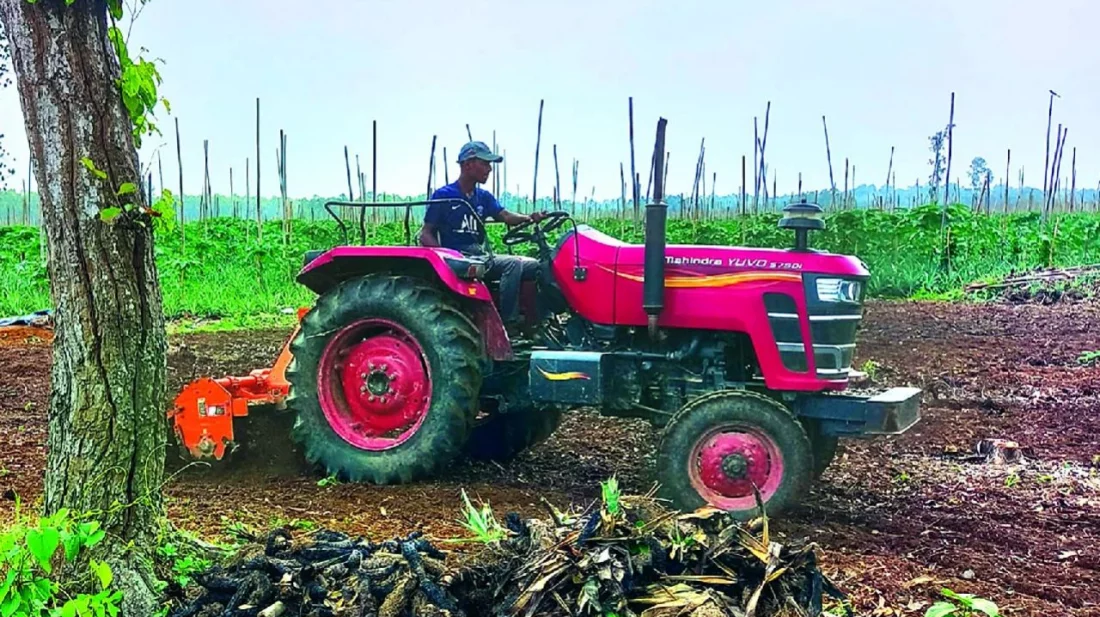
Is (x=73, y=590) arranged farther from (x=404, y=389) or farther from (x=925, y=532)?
(x=925, y=532)

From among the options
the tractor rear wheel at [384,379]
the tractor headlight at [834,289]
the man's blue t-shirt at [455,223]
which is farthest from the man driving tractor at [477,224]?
the tractor headlight at [834,289]

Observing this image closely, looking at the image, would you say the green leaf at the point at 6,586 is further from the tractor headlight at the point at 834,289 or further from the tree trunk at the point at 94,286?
the tractor headlight at the point at 834,289

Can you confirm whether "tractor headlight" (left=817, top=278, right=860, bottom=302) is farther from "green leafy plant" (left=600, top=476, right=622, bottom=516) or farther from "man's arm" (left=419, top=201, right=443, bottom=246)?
"man's arm" (left=419, top=201, right=443, bottom=246)

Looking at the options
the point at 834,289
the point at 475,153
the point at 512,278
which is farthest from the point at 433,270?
the point at 834,289

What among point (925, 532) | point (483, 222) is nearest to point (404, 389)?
point (483, 222)

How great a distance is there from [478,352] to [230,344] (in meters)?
5.62

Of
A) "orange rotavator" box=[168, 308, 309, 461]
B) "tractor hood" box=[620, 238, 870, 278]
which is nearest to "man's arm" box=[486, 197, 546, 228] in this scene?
"tractor hood" box=[620, 238, 870, 278]

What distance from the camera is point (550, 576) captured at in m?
2.90

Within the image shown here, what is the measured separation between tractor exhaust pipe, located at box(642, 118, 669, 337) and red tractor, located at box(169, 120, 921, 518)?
10 millimetres

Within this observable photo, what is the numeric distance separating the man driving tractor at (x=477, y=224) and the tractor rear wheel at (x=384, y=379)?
0.88ft

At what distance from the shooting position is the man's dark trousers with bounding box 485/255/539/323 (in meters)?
5.30

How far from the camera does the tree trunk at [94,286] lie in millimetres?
3045

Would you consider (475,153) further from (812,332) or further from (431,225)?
(812,332)

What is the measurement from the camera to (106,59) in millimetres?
3096
